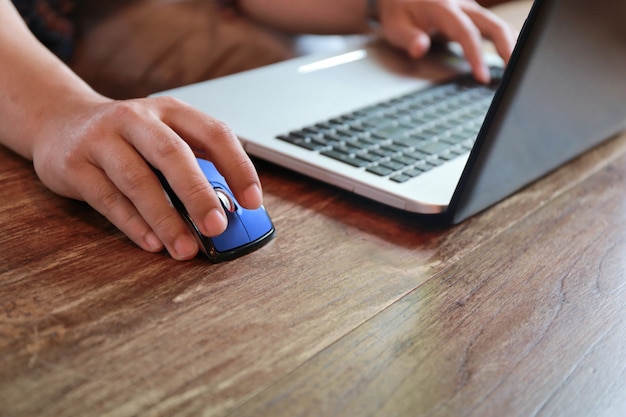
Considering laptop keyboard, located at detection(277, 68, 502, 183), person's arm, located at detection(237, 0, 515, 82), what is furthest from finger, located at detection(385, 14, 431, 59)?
laptop keyboard, located at detection(277, 68, 502, 183)

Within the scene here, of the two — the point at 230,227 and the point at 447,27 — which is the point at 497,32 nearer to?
the point at 447,27

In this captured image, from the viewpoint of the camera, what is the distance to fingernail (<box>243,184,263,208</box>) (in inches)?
19.7

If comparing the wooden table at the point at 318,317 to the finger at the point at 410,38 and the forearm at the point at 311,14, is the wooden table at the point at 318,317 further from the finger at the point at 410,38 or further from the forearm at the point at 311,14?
the forearm at the point at 311,14

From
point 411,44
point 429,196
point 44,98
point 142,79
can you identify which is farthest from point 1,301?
point 142,79

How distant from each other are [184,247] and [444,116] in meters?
0.38

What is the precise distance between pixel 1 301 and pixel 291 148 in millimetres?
292

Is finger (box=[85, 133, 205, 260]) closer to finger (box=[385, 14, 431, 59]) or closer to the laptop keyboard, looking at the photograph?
the laptop keyboard

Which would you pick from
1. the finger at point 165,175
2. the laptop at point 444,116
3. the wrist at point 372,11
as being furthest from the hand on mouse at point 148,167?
the wrist at point 372,11

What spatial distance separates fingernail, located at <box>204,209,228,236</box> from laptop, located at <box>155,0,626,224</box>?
0.48 ft

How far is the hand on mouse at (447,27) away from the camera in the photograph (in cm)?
89

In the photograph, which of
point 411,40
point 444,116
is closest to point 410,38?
point 411,40

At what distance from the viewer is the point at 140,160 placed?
50cm

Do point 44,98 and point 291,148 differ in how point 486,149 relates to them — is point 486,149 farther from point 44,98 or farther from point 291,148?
point 44,98

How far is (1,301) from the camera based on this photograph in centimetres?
43
